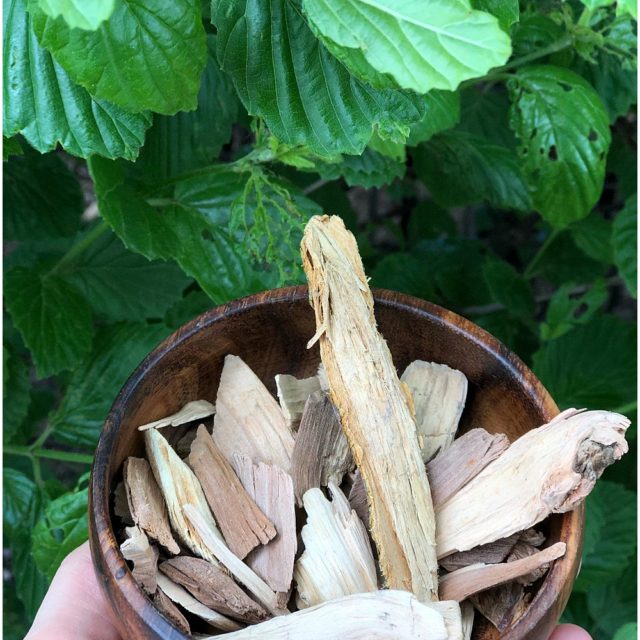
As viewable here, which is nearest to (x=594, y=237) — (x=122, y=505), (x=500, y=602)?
(x=500, y=602)

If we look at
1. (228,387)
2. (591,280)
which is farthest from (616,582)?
(228,387)

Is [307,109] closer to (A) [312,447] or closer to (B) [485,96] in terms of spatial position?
(A) [312,447]

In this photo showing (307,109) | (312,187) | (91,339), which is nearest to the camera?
(307,109)

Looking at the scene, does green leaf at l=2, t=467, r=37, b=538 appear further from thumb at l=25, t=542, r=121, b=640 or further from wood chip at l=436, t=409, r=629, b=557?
wood chip at l=436, t=409, r=629, b=557

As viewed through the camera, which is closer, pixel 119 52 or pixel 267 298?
pixel 119 52

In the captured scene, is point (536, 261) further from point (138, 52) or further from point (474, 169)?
point (138, 52)

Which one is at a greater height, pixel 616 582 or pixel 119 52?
pixel 119 52
